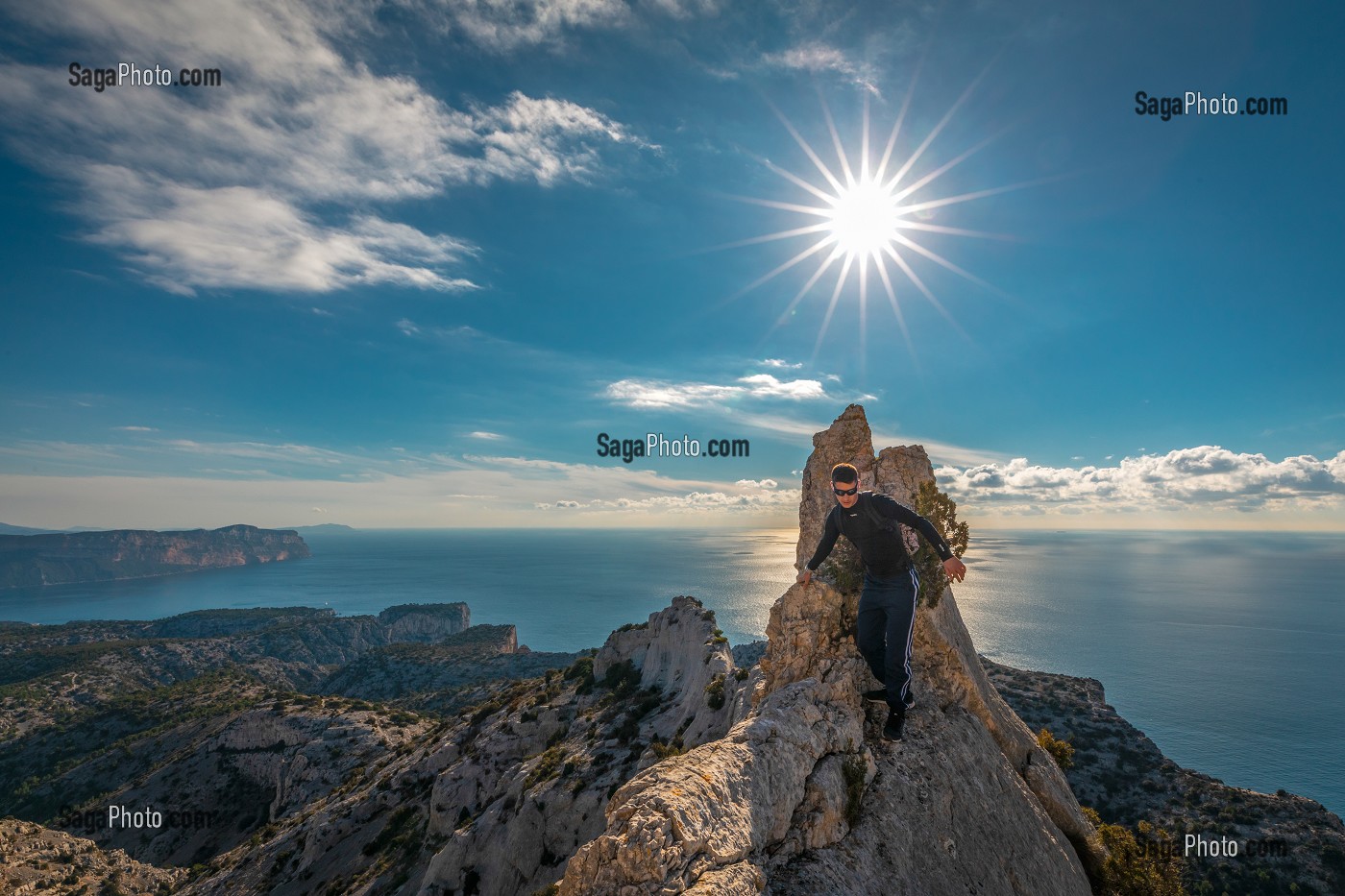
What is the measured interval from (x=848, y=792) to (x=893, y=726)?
2.14m

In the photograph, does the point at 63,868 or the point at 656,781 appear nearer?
the point at 656,781

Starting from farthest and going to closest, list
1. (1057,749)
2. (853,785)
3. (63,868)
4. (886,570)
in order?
(63,868)
(1057,749)
(886,570)
(853,785)

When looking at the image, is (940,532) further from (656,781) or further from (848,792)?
(656,781)

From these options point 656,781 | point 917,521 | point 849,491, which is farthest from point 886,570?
point 656,781

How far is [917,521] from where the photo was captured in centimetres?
895

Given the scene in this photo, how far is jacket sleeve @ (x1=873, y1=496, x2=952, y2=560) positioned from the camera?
8797 millimetres

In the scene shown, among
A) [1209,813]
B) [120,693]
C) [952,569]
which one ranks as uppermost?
[952,569]

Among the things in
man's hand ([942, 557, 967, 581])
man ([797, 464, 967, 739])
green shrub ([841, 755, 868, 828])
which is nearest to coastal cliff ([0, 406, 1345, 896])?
green shrub ([841, 755, 868, 828])

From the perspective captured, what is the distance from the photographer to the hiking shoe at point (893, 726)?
9.84 meters

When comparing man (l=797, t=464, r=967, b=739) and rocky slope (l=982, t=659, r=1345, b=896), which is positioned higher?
man (l=797, t=464, r=967, b=739)

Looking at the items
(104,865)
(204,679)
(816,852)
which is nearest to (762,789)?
(816,852)

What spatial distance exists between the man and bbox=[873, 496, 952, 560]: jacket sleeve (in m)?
0.02

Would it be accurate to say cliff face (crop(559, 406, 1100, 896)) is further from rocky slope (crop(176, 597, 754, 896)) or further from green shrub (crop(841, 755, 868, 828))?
rocky slope (crop(176, 597, 754, 896))

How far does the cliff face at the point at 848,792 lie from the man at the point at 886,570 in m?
0.78
